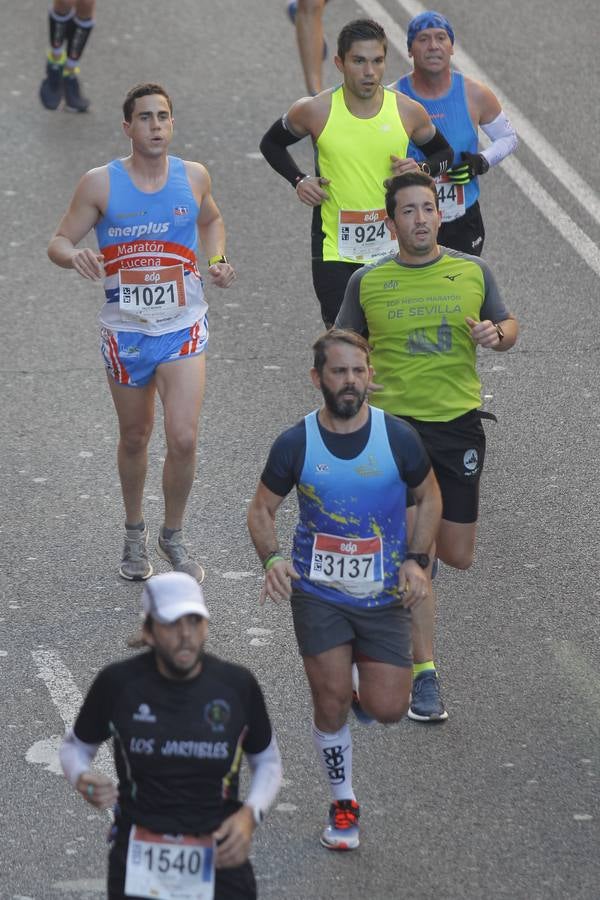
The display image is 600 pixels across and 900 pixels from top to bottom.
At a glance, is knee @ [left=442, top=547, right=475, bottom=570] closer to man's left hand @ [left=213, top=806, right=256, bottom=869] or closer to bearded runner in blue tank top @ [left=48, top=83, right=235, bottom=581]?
bearded runner in blue tank top @ [left=48, top=83, right=235, bottom=581]

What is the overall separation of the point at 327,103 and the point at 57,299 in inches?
131

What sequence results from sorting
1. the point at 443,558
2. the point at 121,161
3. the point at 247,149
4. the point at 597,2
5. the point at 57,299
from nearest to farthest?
the point at 443,558, the point at 121,161, the point at 57,299, the point at 247,149, the point at 597,2

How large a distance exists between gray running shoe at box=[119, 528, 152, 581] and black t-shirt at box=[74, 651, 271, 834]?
11.3ft

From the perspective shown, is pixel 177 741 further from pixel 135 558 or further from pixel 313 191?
pixel 313 191

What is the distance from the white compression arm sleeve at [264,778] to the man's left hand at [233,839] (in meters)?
0.07

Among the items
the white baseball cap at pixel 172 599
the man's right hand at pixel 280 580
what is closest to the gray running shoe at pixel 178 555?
the man's right hand at pixel 280 580

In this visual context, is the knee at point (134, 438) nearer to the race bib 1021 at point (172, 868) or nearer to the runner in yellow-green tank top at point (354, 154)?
the runner in yellow-green tank top at point (354, 154)

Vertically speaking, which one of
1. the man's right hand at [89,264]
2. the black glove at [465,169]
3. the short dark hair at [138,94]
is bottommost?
the man's right hand at [89,264]

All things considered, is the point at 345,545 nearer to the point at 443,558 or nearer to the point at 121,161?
the point at 443,558

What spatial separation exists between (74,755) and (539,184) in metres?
9.12

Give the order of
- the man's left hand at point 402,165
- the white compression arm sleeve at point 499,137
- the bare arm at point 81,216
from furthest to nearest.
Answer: the white compression arm sleeve at point 499,137 < the man's left hand at point 402,165 < the bare arm at point 81,216

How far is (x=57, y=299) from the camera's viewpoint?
1213 cm

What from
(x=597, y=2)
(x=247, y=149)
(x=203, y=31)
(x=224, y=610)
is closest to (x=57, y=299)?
(x=247, y=149)

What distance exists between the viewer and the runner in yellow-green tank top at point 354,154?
364 inches
